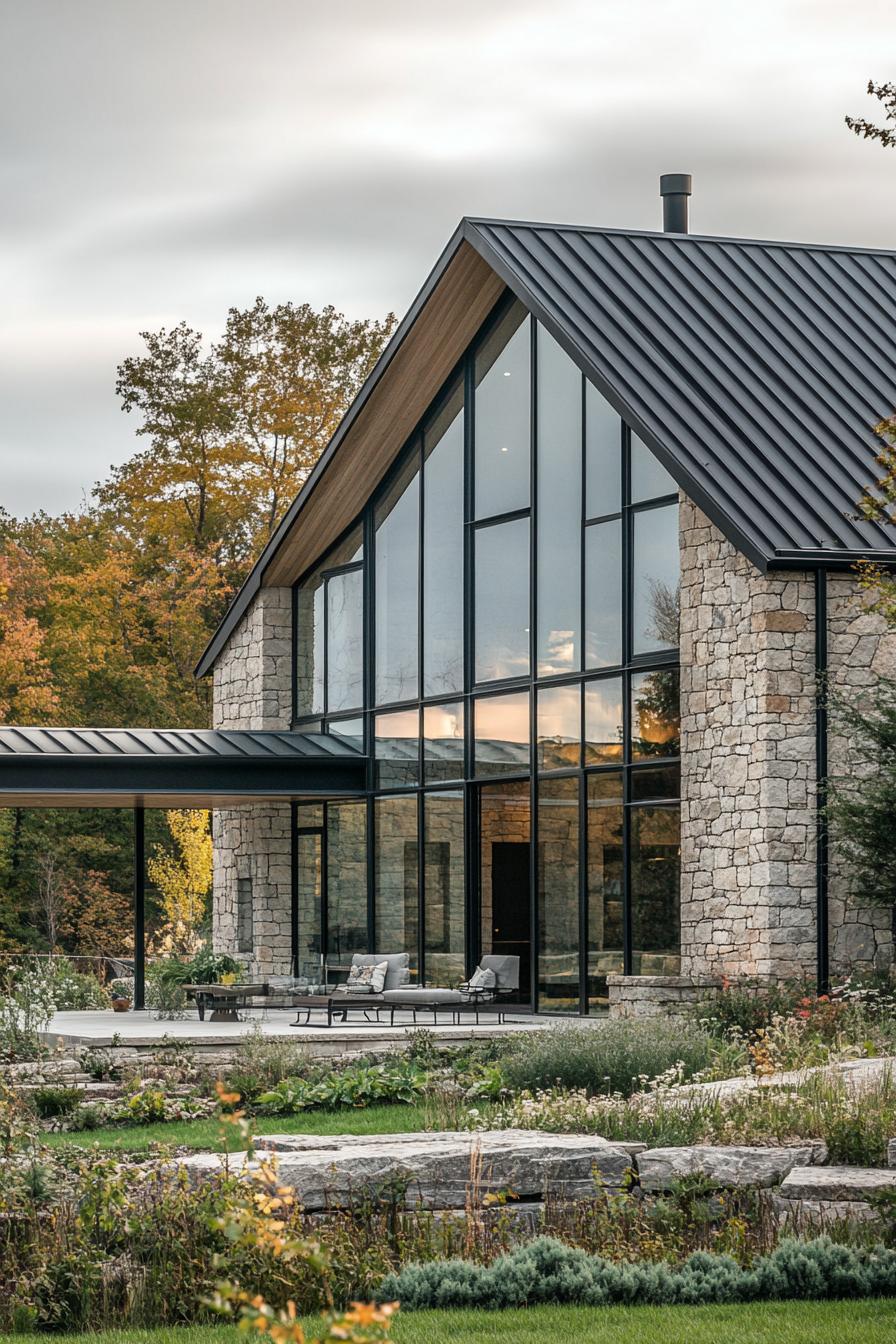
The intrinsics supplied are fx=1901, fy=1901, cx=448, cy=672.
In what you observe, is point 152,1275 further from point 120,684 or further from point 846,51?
point 120,684

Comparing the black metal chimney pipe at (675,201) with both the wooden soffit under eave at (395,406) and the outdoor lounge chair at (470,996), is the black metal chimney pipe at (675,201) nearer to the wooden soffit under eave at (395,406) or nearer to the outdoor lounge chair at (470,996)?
the wooden soffit under eave at (395,406)

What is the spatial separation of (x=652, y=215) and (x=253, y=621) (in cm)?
1540

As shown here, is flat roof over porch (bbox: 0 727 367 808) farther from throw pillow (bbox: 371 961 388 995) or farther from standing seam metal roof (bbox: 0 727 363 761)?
throw pillow (bbox: 371 961 388 995)

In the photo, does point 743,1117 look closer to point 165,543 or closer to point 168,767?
point 168,767

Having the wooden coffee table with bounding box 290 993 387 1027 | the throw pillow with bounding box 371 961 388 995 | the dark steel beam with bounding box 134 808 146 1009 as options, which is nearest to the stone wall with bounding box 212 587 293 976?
the dark steel beam with bounding box 134 808 146 1009

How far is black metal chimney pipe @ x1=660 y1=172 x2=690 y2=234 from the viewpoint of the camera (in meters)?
22.1

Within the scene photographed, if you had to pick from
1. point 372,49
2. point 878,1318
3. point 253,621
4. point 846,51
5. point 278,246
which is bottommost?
point 878,1318

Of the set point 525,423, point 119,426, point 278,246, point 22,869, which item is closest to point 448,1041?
point 525,423

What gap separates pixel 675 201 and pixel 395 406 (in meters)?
4.28

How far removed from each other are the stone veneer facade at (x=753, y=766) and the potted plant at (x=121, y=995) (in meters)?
6.90

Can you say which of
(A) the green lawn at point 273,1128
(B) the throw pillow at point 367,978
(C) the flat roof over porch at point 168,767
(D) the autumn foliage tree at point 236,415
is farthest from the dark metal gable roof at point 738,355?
(D) the autumn foliage tree at point 236,415

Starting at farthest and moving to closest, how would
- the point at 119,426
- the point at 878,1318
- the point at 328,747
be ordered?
the point at 119,426 < the point at 328,747 < the point at 878,1318

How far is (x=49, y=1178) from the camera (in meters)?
8.16

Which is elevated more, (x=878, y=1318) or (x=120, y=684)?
(x=120, y=684)
